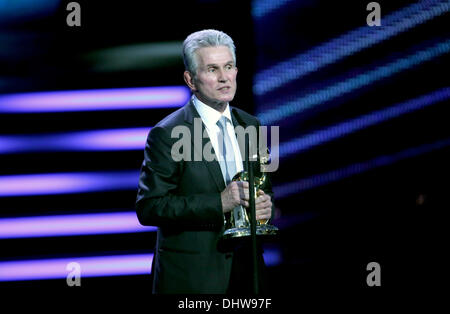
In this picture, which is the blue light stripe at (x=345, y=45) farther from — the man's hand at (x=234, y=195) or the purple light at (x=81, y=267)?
the man's hand at (x=234, y=195)

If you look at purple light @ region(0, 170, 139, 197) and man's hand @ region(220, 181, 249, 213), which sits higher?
purple light @ region(0, 170, 139, 197)

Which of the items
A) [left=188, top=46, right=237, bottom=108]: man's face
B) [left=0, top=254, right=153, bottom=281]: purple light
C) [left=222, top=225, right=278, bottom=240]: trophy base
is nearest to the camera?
[left=222, top=225, right=278, bottom=240]: trophy base

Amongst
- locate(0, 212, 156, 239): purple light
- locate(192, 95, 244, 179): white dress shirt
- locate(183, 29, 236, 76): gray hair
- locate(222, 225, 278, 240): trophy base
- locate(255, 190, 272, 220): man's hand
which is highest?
locate(183, 29, 236, 76): gray hair

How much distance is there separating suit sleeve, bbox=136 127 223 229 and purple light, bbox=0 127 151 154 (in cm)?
128

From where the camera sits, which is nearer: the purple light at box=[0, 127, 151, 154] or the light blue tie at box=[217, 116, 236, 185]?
the light blue tie at box=[217, 116, 236, 185]

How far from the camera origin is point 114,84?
3.45m

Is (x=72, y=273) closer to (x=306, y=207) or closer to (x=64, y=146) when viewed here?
(x=64, y=146)

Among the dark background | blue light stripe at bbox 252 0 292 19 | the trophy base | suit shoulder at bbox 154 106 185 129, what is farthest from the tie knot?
blue light stripe at bbox 252 0 292 19

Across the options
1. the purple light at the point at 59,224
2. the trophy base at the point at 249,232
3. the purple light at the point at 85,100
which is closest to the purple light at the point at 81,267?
the purple light at the point at 59,224

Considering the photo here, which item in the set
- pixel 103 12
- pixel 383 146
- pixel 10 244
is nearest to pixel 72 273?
pixel 10 244

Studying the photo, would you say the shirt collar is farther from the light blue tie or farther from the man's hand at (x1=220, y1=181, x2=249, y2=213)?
the man's hand at (x1=220, y1=181, x2=249, y2=213)

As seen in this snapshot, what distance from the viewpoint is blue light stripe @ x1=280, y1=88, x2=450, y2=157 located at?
3.46 meters

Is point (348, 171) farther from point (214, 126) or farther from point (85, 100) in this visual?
point (85, 100)

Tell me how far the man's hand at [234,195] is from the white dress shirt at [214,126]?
206 mm
